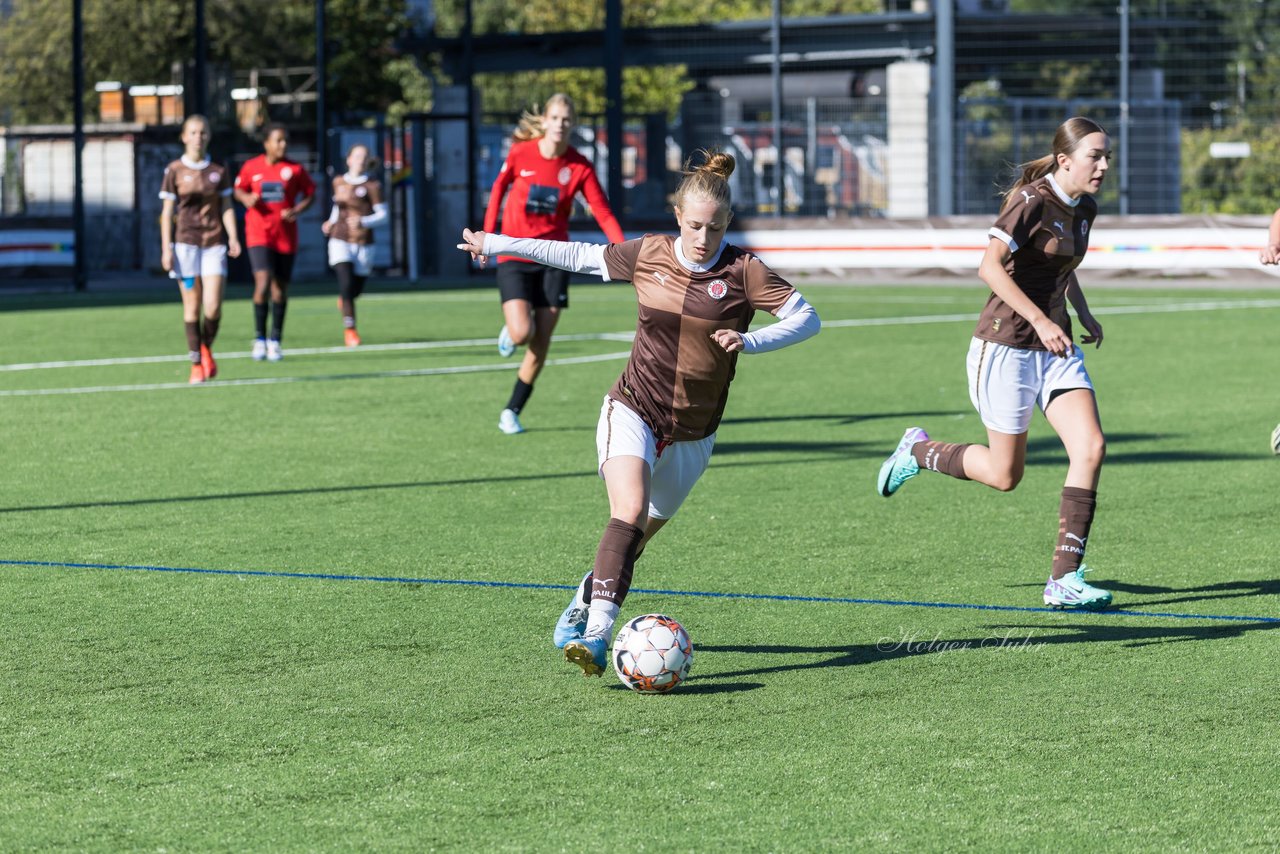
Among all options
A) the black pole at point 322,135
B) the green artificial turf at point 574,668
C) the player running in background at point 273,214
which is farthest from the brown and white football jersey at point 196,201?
the black pole at point 322,135

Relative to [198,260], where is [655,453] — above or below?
below

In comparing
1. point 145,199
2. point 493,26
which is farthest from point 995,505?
point 493,26

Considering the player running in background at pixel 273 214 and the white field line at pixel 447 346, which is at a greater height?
the player running in background at pixel 273 214

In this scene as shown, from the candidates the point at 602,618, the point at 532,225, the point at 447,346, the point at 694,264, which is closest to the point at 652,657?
the point at 602,618

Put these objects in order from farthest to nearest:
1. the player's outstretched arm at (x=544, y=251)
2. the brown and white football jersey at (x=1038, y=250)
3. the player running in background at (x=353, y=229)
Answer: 1. the player running in background at (x=353, y=229)
2. the brown and white football jersey at (x=1038, y=250)
3. the player's outstretched arm at (x=544, y=251)

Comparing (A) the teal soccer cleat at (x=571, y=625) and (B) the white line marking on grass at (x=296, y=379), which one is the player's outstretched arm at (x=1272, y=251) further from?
(B) the white line marking on grass at (x=296, y=379)

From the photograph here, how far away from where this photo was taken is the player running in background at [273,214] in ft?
60.1

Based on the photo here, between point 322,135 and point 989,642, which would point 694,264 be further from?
point 322,135

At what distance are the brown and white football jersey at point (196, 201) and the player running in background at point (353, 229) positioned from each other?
421cm

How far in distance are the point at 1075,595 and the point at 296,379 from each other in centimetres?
1036

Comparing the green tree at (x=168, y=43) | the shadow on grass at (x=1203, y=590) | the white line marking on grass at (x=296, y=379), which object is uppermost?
the green tree at (x=168, y=43)

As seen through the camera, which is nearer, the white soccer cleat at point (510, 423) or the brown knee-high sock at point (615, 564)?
the brown knee-high sock at point (615, 564)

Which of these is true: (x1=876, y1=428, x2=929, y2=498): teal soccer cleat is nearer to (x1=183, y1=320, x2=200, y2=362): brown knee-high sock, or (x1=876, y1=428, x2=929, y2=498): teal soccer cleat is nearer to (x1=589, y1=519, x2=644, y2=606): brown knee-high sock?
(x1=589, y1=519, x2=644, y2=606): brown knee-high sock

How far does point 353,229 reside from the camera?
20.5 m
